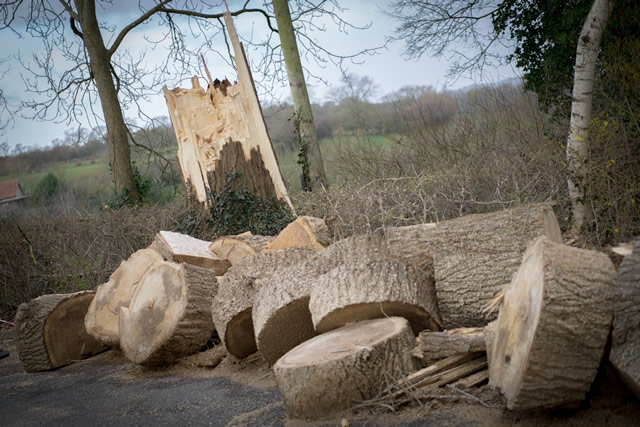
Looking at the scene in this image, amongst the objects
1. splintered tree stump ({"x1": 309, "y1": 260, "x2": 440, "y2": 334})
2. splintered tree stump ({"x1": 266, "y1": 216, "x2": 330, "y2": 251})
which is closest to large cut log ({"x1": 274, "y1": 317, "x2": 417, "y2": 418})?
splintered tree stump ({"x1": 309, "y1": 260, "x2": 440, "y2": 334})

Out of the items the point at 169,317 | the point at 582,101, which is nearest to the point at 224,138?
the point at 169,317

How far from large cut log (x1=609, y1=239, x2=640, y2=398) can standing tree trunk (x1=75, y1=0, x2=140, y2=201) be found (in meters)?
10.1

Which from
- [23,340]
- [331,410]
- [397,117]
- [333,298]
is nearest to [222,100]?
[397,117]

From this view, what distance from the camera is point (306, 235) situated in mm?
5793

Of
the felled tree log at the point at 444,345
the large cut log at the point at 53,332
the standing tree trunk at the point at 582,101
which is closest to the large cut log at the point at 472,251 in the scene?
the felled tree log at the point at 444,345

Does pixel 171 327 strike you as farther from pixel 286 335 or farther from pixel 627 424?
pixel 627 424

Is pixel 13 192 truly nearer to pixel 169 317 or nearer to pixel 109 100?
pixel 109 100

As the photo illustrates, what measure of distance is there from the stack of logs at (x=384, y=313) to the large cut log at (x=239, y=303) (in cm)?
1

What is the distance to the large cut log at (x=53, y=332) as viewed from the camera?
220 inches

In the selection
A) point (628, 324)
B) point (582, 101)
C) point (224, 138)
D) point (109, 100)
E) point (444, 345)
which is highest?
point (109, 100)

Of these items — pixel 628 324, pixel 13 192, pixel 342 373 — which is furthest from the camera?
pixel 13 192

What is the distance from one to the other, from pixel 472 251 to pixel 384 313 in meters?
0.82

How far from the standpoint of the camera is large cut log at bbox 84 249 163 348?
548 cm

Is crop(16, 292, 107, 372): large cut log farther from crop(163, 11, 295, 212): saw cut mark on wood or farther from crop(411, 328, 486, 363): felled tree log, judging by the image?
crop(411, 328, 486, 363): felled tree log
